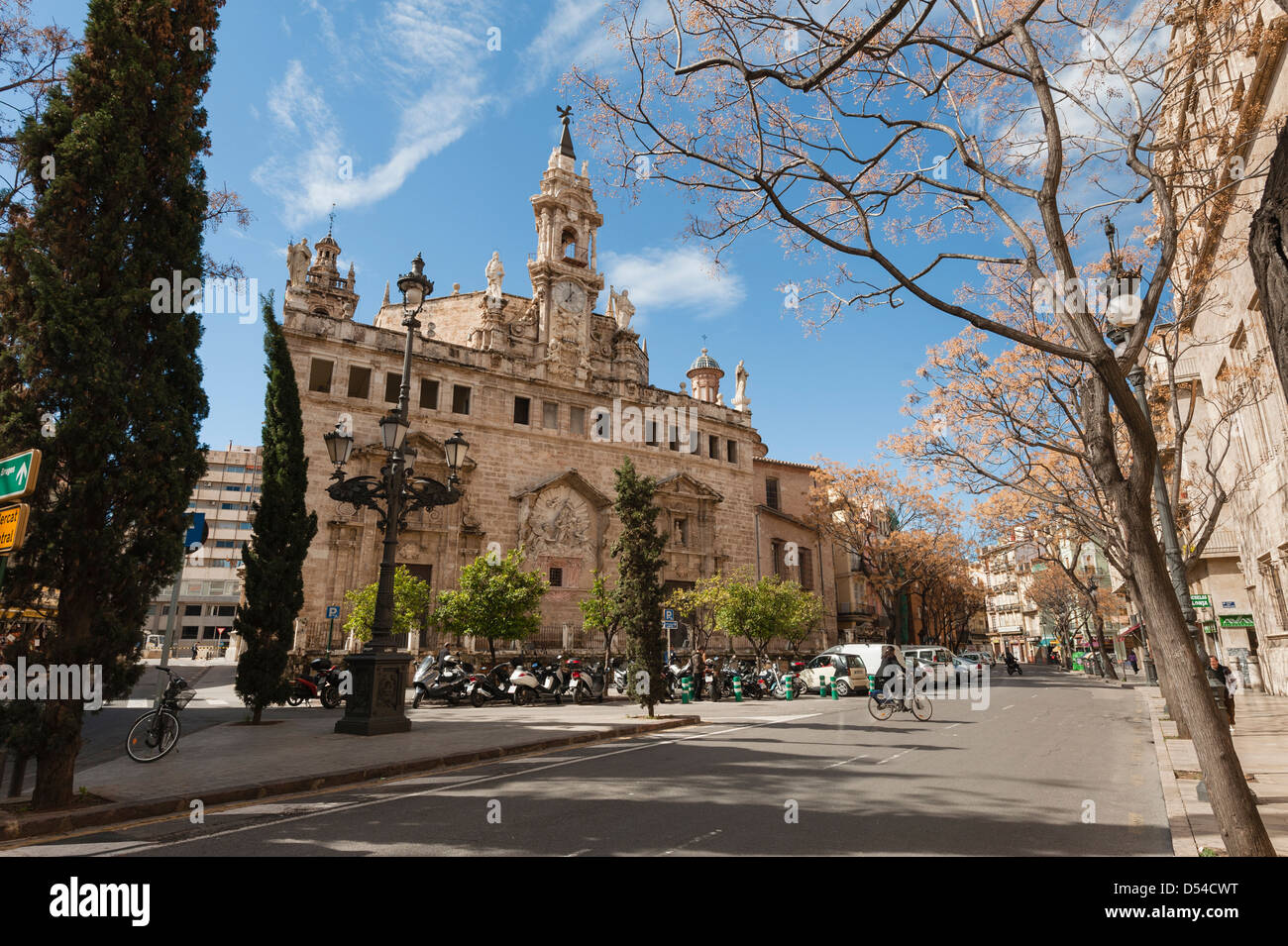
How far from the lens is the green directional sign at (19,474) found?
4.97 meters

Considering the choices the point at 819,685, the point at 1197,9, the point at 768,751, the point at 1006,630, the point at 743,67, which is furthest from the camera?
the point at 1006,630

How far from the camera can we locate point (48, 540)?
247 inches

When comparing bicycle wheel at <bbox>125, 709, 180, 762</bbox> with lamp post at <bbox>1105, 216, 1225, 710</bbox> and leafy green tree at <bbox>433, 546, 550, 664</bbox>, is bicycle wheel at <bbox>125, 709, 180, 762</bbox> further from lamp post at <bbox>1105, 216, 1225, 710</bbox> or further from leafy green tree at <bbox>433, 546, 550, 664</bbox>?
leafy green tree at <bbox>433, 546, 550, 664</bbox>

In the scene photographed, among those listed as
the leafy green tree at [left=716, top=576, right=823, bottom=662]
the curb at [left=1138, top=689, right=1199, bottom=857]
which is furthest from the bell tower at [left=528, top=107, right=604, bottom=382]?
the curb at [left=1138, top=689, right=1199, bottom=857]

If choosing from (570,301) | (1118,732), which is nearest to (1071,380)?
(1118,732)

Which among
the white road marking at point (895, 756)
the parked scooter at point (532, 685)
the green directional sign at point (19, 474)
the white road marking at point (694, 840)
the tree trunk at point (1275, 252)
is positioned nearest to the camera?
the tree trunk at point (1275, 252)

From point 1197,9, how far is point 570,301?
29025mm

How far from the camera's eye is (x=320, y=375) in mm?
27922

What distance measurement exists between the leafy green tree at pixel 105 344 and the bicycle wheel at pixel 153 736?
2798 millimetres

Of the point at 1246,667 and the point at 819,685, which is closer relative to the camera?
the point at 1246,667

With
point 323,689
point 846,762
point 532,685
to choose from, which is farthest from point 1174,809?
point 323,689

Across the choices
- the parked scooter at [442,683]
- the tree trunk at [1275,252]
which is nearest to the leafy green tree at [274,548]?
the parked scooter at [442,683]

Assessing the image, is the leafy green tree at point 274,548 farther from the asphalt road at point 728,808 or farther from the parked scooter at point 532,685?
the asphalt road at point 728,808
